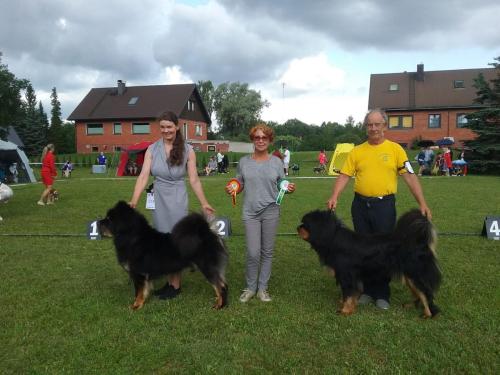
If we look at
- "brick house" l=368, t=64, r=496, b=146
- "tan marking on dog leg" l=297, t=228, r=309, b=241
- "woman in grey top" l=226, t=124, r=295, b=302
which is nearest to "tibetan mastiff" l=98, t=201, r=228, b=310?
"woman in grey top" l=226, t=124, r=295, b=302

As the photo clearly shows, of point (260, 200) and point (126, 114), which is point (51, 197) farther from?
point (126, 114)

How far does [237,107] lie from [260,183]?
68.9 metres

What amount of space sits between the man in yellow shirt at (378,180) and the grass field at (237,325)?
711 mm

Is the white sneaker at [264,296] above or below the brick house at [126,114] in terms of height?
below

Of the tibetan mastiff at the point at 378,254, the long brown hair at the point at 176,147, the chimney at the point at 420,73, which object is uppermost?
the chimney at the point at 420,73

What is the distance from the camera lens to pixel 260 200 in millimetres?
4461

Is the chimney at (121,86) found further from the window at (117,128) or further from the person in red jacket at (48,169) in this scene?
the person in red jacket at (48,169)

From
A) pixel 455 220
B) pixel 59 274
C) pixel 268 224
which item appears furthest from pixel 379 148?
pixel 455 220

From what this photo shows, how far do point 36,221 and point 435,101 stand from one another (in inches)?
1521

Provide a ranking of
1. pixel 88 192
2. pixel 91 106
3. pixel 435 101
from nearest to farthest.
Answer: pixel 88 192 → pixel 435 101 → pixel 91 106

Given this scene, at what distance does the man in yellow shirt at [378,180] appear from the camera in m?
4.29

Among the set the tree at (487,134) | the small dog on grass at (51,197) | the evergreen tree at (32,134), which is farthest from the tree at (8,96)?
the tree at (487,134)

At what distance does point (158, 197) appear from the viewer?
4.72 meters

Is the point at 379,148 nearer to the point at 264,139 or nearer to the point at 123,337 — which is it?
the point at 264,139
